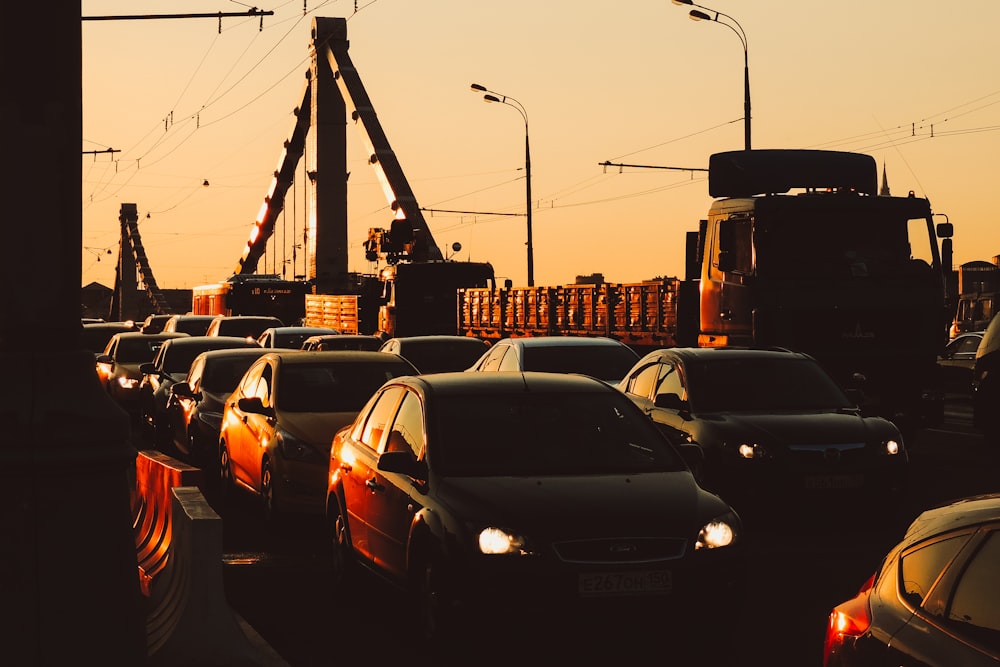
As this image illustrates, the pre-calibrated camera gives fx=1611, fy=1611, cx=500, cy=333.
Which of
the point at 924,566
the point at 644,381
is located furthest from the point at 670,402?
the point at 924,566

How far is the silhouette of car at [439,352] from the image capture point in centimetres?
2059

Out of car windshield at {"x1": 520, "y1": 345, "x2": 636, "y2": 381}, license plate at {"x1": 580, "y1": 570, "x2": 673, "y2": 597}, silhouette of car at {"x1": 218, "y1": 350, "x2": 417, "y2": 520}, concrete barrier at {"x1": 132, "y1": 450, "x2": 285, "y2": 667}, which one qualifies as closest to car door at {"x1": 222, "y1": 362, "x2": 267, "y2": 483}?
silhouette of car at {"x1": 218, "y1": 350, "x2": 417, "y2": 520}

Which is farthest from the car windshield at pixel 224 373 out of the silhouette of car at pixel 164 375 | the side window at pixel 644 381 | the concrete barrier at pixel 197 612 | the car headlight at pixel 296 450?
the concrete barrier at pixel 197 612

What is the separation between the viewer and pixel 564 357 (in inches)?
706

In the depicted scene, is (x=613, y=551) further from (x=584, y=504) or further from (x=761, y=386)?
(x=761, y=386)

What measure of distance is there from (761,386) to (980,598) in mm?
9818

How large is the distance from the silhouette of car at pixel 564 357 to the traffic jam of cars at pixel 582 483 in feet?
0.11

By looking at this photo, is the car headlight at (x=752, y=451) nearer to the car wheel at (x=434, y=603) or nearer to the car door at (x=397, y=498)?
the car door at (x=397, y=498)

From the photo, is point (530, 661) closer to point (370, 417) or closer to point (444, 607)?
point (444, 607)

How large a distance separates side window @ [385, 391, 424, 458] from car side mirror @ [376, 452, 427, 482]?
25cm

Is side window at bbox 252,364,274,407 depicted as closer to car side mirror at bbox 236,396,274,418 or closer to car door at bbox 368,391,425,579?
car side mirror at bbox 236,396,274,418

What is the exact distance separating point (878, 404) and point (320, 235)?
6718 centimetres

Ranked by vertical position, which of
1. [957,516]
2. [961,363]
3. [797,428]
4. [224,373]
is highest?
[957,516]

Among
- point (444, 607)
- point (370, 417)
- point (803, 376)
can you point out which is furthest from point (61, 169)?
point (803, 376)
